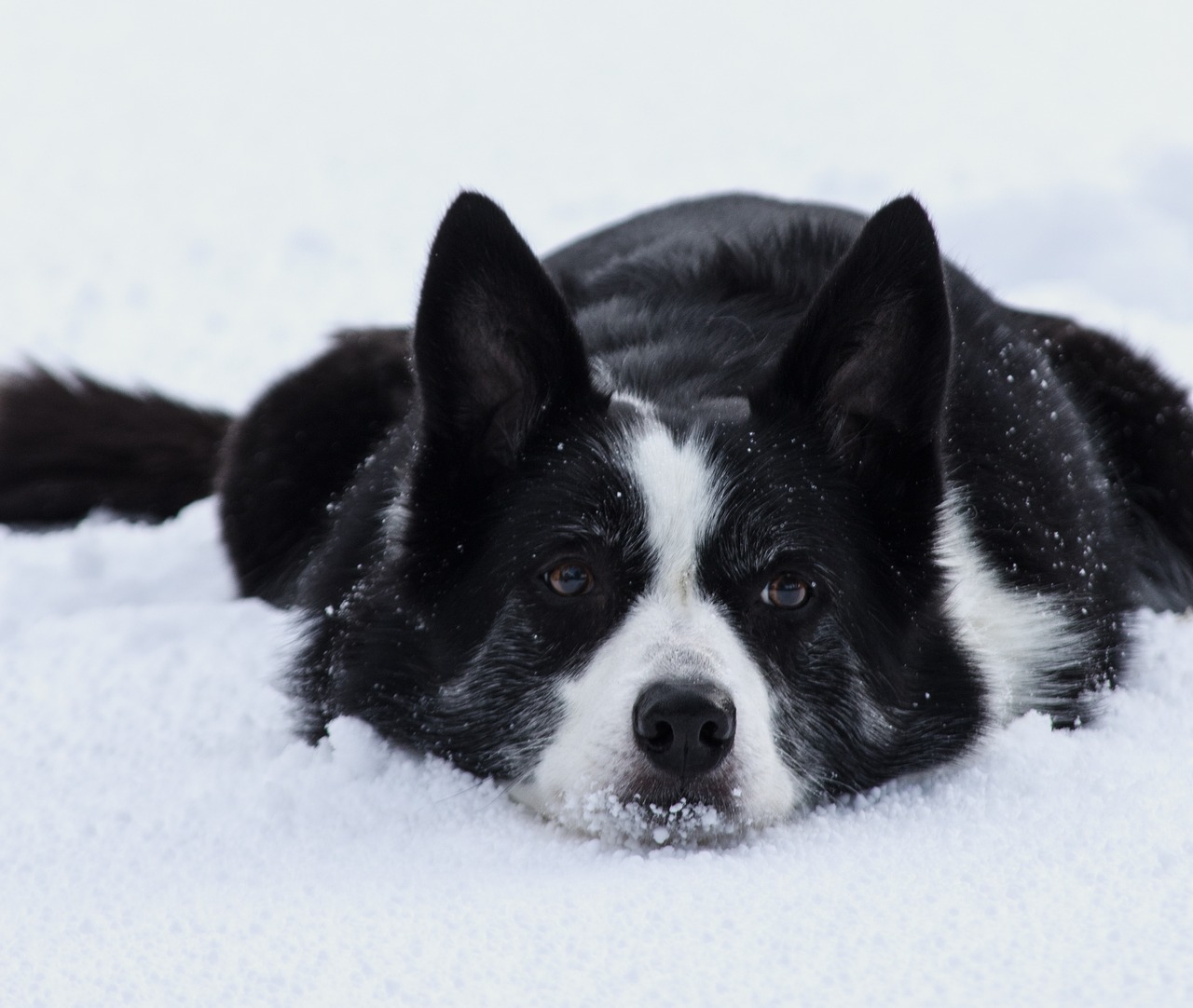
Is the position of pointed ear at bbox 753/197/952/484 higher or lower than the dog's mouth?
higher

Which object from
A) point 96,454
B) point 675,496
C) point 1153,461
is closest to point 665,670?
point 675,496

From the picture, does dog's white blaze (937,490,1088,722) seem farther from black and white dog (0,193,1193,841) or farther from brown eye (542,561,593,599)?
brown eye (542,561,593,599)

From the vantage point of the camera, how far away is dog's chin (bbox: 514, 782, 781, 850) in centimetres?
274

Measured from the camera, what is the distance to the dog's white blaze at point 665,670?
2742 millimetres

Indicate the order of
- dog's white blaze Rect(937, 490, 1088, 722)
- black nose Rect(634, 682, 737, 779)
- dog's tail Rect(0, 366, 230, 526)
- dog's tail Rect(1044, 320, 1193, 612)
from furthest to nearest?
dog's tail Rect(0, 366, 230, 526) → dog's tail Rect(1044, 320, 1193, 612) → dog's white blaze Rect(937, 490, 1088, 722) → black nose Rect(634, 682, 737, 779)

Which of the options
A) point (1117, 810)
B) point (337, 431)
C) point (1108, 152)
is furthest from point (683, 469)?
point (1108, 152)

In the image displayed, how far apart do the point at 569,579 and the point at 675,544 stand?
0.22 m

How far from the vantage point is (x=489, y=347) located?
310 centimetres

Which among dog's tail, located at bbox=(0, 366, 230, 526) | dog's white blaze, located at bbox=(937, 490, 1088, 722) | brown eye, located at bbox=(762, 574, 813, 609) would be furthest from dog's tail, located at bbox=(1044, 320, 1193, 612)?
dog's tail, located at bbox=(0, 366, 230, 526)

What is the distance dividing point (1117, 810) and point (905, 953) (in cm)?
76

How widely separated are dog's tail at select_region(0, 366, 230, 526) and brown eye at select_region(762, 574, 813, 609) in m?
3.09

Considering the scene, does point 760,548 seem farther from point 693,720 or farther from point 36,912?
point 36,912

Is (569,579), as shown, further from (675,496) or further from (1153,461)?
(1153,461)

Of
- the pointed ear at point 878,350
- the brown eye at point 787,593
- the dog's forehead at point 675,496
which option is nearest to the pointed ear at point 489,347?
the dog's forehead at point 675,496
